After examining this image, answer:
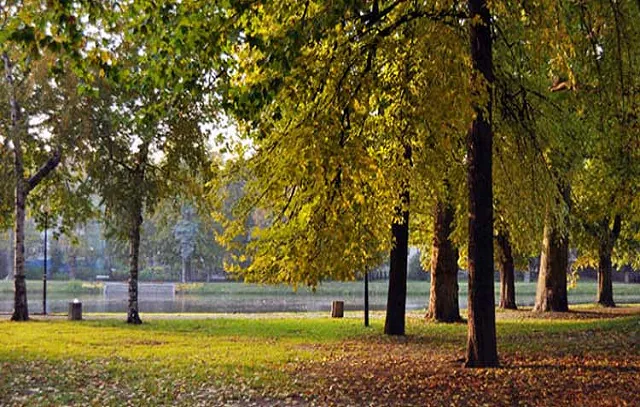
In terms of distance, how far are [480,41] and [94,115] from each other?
15.0 metres

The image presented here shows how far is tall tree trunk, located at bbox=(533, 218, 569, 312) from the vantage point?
25.7m

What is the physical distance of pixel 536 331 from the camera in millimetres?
18609

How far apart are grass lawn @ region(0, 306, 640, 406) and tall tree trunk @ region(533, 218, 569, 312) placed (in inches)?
225

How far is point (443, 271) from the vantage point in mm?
22406

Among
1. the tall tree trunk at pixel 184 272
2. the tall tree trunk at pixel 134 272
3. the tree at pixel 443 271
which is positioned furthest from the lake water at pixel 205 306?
the tall tree trunk at pixel 184 272

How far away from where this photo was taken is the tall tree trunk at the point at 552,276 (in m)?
25.7

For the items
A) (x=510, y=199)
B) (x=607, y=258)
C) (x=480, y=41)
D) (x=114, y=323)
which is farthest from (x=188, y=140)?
(x=607, y=258)

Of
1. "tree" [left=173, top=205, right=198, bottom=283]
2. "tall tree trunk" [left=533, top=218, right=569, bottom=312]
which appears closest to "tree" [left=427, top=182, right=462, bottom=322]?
"tall tree trunk" [left=533, top=218, right=569, bottom=312]

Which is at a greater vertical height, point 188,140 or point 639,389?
point 188,140

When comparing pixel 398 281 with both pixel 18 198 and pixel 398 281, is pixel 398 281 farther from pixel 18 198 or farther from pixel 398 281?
pixel 18 198

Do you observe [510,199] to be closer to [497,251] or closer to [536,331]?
[536,331]

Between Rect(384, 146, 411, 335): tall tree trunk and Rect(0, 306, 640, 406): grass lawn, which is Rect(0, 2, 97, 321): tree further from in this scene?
Rect(384, 146, 411, 335): tall tree trunk

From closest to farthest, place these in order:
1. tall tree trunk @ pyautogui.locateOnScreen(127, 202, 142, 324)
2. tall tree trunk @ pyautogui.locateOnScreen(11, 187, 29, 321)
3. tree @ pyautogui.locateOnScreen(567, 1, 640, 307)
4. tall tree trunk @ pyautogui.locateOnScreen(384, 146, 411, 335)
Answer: tree @ pyautogui.locateOnScreen(567, 1, 640, 307) < tall tree trunk @ pyautogui.locateOnScreen(384, 146, 411, 335) < tall tree trunk @ pyautogui.locateOnScreen(127, 202, 142, 324) < tall tree trunk @ pyautogui.locateOnScreen(11, 187, 29, 321)

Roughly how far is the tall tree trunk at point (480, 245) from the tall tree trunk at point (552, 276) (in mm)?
14923
